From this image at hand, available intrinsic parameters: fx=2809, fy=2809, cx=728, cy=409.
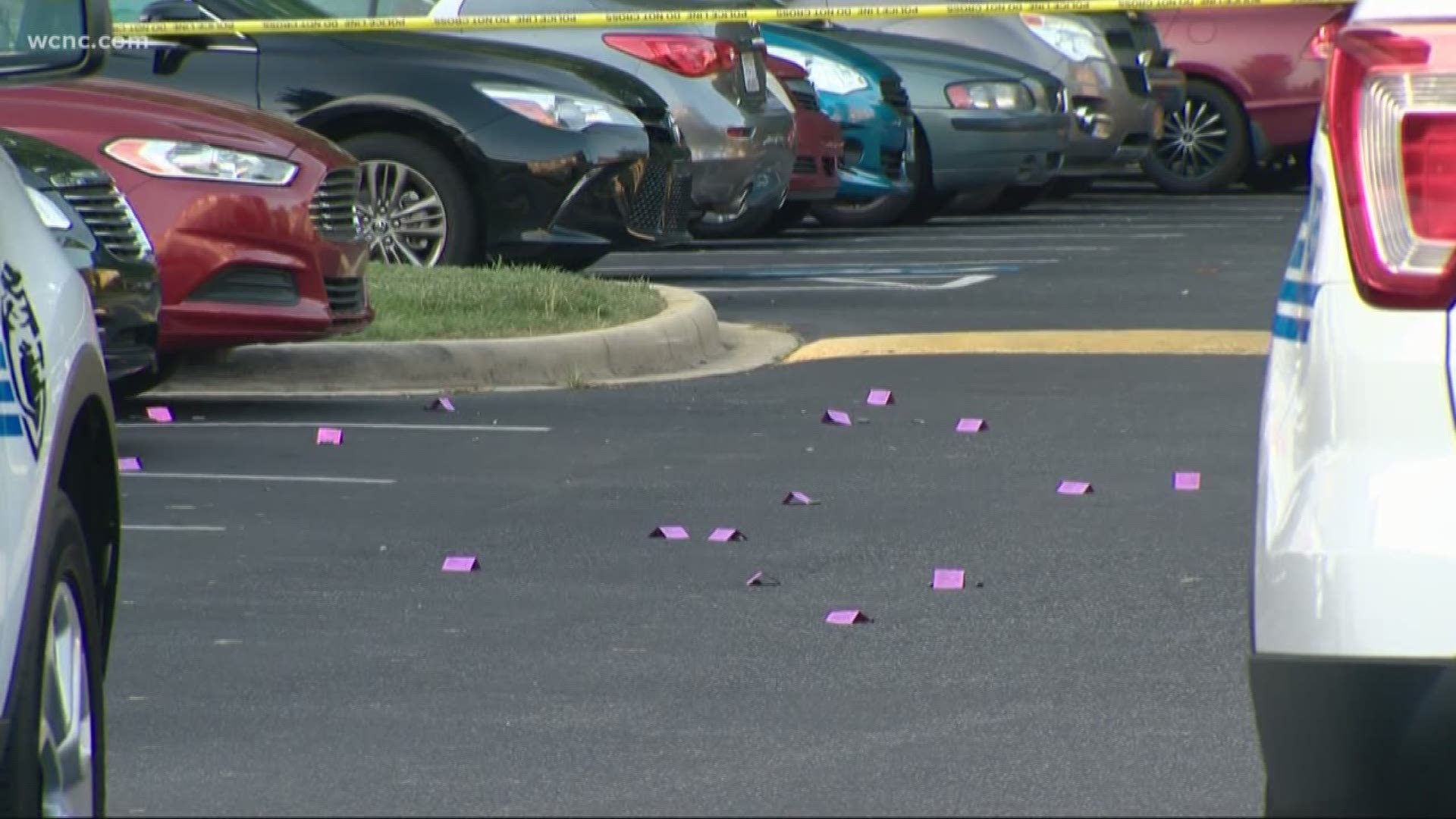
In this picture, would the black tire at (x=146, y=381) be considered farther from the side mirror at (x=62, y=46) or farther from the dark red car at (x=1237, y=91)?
the dark red car at (x=1237, y=91)

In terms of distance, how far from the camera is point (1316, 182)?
322 centimetres

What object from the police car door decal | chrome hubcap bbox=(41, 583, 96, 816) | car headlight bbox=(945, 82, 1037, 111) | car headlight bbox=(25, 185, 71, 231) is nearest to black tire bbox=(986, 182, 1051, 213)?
car headlight bbox=(945, 82, 1037, 111)

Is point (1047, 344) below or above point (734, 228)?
above

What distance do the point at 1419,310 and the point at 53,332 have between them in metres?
1.81

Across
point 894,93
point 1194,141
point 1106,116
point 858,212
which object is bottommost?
point 1194,141

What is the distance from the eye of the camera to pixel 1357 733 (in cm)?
299

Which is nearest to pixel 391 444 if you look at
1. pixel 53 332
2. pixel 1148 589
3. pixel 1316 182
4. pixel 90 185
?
pixel 90 185

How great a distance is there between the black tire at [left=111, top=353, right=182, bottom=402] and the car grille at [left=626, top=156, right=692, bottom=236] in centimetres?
344

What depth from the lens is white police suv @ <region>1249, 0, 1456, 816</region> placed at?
2.96 m

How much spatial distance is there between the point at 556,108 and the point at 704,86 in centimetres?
218

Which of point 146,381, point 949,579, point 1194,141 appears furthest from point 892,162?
point 949,579

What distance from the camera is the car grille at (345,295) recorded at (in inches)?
381

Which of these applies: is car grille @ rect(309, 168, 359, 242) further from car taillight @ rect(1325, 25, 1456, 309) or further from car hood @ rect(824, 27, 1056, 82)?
car hood @ rect(824, 27, 1056, 82)

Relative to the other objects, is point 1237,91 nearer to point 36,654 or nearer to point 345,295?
point 345,295
